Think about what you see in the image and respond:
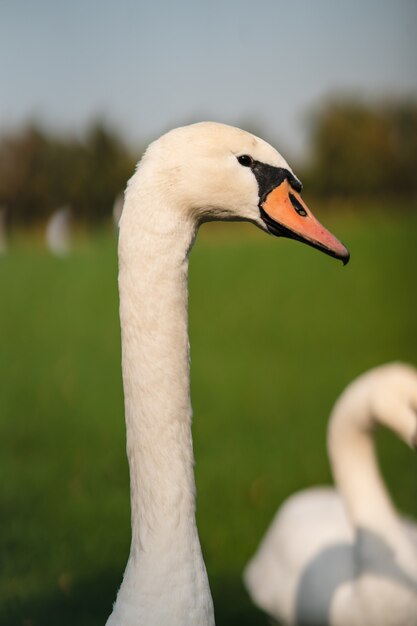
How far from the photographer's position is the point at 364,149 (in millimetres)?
7125

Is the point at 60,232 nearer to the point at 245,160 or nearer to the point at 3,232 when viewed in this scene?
the point at 3,232

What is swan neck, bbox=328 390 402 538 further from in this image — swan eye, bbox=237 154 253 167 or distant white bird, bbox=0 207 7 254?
distant white bird, bbox=0 207 7 254

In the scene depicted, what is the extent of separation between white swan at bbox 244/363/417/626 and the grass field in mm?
160

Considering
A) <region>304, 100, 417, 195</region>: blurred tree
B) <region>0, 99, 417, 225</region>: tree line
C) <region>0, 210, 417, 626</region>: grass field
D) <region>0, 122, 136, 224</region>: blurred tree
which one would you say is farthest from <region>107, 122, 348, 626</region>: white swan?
<region>304, 100, 417, 195</region>: blurred tree

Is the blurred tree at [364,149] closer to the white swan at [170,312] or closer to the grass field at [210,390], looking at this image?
the grass field at [210,390]

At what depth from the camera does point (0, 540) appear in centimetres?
295

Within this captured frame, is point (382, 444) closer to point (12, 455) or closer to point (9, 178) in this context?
point (12, 455)

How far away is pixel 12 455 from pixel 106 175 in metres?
2.12

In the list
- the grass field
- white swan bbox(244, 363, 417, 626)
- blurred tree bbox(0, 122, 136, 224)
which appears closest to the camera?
white swan bbox(244, 363, 417, 626)

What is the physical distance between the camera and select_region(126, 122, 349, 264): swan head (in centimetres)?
135

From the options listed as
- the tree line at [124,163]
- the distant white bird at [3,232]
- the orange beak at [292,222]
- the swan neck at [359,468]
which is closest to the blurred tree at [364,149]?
the tree line at [124,163]

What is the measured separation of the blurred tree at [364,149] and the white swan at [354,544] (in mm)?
4191

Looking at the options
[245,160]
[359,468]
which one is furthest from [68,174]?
[245,160]

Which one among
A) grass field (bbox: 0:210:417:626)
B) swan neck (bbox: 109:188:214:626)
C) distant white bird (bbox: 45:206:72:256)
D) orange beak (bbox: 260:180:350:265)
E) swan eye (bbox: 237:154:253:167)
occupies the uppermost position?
swan eye (bbox: 237:154:253:167)
